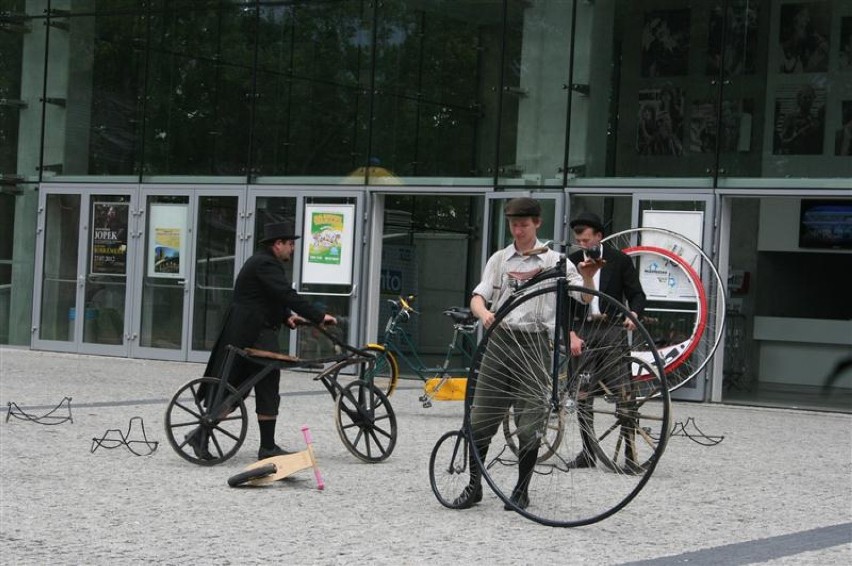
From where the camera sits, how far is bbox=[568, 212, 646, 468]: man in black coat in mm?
7645

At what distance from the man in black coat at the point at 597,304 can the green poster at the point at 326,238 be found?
9.45m

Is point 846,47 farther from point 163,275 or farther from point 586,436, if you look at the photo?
point 163,275

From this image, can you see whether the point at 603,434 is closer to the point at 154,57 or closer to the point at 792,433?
the point at 792,433

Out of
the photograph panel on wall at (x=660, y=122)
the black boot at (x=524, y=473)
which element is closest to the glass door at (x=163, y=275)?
the photograph panel on wall at (x=660, y=122)

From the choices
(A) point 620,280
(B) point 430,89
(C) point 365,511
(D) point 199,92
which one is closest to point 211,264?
(D) point 199,92

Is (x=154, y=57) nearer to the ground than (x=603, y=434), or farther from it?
farther from it

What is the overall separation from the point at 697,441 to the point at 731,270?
10840 mm

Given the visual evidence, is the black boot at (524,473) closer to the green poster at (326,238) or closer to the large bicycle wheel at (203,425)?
the large bicycle wheel at (203,425)

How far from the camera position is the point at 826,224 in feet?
71.5

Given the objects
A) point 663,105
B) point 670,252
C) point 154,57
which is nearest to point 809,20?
point 663,105

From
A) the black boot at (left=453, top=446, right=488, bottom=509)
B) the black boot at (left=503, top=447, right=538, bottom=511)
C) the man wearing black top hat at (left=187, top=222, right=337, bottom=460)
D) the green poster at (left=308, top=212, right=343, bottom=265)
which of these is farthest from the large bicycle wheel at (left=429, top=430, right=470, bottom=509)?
the green poster at (left=308, top=212, right=343, bottom=265)

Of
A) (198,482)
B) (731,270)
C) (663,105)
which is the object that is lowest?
(198,482)

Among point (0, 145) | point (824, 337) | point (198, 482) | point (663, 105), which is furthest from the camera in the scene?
point (0, 145)

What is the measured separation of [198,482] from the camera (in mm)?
9117
